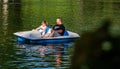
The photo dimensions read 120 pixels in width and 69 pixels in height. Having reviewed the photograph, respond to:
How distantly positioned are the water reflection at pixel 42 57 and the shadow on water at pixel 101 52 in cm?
1264

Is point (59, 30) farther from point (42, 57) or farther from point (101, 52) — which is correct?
point (101, 52)

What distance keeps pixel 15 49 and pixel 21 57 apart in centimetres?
308

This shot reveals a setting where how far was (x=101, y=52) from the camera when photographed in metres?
3.65

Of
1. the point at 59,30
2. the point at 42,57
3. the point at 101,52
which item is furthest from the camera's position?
the point at 59,30

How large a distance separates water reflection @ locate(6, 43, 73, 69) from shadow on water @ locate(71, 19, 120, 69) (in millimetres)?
12644

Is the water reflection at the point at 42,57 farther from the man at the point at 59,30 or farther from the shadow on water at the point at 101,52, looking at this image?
the shadow on water at the point at 101,52

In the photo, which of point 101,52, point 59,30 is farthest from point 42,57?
point 101,52

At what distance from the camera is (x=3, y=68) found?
16.2m

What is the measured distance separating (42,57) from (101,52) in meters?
15.8

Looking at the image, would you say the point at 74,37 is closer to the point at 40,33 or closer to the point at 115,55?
the point at 40,33

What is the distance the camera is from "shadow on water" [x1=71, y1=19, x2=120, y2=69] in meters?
3.63

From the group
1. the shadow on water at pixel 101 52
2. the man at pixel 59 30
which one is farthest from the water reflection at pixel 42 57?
the shadow on water at pixel 101 52

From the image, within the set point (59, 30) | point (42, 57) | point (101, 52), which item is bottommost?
point (42, 57)

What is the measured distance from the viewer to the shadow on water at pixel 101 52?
363cm
